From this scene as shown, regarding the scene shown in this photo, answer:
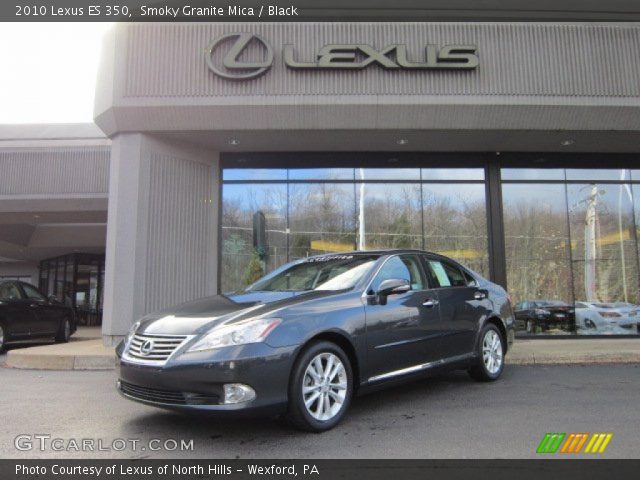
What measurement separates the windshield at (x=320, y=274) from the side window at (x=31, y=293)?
8.50m

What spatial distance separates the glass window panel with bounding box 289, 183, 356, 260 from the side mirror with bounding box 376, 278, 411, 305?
6.84 m

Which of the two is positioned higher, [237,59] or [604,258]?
[237,59]

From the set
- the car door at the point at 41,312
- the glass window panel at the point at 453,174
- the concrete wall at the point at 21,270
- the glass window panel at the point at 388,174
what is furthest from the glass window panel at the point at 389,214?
the concrete wall at the point at 21,270

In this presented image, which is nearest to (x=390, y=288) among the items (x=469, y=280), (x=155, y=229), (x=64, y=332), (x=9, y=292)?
(x=469, y=280)

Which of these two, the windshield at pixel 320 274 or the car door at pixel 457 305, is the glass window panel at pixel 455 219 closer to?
the car door at pixel 457 305

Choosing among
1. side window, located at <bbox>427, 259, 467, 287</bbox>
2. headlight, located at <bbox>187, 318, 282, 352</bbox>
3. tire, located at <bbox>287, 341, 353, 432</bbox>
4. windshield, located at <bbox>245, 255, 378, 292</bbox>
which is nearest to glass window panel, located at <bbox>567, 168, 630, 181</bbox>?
side window, located at <bbox>427, 259, 467, 287</bbox>

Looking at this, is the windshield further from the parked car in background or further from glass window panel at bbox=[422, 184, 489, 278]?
the parked car in background

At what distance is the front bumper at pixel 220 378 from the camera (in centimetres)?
380

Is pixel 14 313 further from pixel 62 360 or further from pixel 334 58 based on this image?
pixel 334 58

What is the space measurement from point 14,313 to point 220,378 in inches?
370

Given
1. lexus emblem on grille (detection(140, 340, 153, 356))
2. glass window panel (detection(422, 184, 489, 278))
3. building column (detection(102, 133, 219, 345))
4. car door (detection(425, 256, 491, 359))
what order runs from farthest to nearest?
1. glass window panel (detection(422, 184, 489, 278))
2. building column (detection(102, 133, 219, 345))
3. car door (detection(425, 256, 491, 359))
4. lexus emblem on grille (detection(140, 340, 153, 356))

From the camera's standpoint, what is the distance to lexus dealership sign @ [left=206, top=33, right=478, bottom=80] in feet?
31.5

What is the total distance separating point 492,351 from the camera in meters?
6.39

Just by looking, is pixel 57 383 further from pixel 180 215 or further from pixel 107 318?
pixel 180 215
